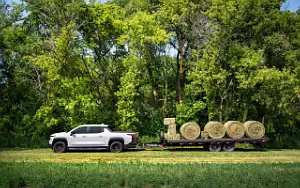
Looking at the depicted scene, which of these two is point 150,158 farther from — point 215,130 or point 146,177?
point 146,177

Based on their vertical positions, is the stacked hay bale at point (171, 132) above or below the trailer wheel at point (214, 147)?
above

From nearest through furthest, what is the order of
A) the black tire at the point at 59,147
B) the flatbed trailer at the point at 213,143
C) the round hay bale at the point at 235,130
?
the black tire at the point at 59,147 < the flatbed trailer at the point at 213,143 < the round hay bale at the point at 235,130

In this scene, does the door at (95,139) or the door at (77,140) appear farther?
the door at (95,139)

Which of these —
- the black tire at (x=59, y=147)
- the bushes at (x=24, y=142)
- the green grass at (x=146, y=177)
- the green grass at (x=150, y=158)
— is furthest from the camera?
the bushes at (x=24, y=142)

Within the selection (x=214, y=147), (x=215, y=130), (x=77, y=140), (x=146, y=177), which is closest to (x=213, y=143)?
(x=214, y=147)

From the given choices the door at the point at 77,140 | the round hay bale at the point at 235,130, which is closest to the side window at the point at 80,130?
the door at the point at 77,140

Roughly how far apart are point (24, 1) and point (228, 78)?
1741cm

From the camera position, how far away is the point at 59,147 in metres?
24.9

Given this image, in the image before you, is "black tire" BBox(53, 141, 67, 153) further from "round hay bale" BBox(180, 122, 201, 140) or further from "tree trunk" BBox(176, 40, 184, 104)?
"tree trunk" BBox(176, 40, 184, 104)

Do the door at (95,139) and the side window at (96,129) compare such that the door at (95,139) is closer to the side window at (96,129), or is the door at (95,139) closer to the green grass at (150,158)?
the side window at (96,129)

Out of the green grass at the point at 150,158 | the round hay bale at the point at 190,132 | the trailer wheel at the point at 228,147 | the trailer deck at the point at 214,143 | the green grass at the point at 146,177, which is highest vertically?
the round hay bale at the point at 190,132

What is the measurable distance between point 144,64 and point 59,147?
1085cm

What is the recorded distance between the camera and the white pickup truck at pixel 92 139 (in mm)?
24938

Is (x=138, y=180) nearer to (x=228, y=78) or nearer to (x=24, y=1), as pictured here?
(x=228, y=78)
